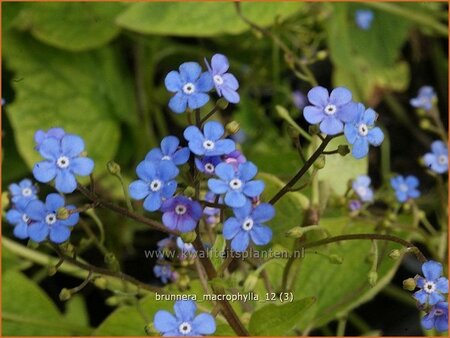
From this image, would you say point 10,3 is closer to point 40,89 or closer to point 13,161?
point 40,89

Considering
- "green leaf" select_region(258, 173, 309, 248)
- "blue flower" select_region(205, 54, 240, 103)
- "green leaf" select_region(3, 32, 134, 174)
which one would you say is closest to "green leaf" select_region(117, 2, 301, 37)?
"green leaf" select_region(3, 32, 134, 174)

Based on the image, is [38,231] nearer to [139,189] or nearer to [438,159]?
[139,189]

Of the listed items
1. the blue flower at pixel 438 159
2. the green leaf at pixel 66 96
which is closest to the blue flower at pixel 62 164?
the blue flower at pixel 438 159

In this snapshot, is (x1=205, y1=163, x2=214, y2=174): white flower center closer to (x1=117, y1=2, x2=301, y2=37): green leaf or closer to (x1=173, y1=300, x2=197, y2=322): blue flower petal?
(x1=173, y1=300, x2=197, y2=322): blue flower petal

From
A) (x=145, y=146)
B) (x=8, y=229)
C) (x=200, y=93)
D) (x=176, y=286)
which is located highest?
(x=200, y=93)

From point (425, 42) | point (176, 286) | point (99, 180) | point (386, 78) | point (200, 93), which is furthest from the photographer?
point (425, 42)

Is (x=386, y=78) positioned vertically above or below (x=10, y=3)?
below

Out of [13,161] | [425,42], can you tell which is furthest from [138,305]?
[425,42]
